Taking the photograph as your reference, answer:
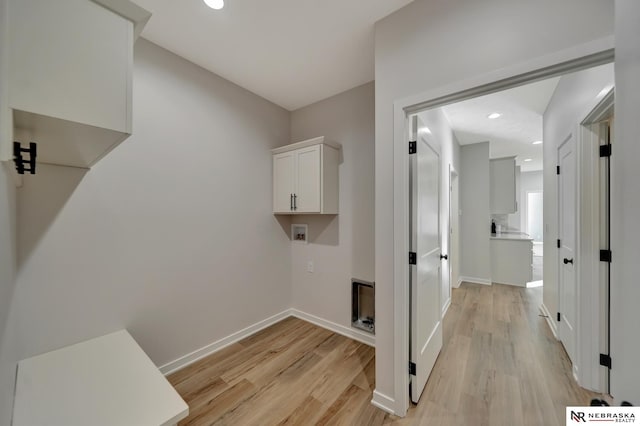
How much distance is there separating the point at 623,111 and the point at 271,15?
1898 millimetres

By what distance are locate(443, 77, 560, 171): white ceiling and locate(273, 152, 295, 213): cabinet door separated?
86.0 inches

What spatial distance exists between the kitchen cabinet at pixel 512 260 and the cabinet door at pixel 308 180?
424cm

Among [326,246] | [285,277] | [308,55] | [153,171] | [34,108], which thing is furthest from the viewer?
[285,277]

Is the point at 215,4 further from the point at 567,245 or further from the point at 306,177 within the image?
the point at 567,245

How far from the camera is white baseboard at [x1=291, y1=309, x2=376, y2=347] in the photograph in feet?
8.25

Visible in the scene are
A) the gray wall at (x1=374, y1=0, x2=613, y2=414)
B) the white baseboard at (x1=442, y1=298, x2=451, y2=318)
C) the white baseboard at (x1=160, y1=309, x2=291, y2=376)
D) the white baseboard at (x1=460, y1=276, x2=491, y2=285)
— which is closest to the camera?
the gray wall at (x1=374, y1=0, x2=613, y2=414)

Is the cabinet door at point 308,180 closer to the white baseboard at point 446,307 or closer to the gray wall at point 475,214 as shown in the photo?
the white baseboard at point 446,307

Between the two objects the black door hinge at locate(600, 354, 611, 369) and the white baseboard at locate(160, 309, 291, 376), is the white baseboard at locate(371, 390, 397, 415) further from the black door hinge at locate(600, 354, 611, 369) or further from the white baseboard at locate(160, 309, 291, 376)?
the black door hinge at locate(600, 354, 611, 369)

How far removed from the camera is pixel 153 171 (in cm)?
193

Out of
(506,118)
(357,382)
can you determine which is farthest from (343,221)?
(506,118)

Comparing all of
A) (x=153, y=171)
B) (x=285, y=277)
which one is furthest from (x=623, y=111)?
(x=285, y=277)

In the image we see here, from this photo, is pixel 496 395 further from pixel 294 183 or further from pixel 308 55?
pixel 308 55

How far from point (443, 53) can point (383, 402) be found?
234 cm

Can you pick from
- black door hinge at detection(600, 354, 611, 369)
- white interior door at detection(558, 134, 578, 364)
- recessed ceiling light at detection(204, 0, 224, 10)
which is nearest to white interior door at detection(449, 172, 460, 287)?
white interior door at detection(558, 134, 578, 364)
